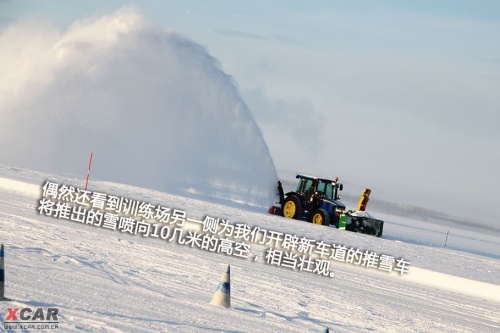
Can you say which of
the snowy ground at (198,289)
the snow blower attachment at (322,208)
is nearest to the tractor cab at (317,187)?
the snow blower attachment at (322,208)

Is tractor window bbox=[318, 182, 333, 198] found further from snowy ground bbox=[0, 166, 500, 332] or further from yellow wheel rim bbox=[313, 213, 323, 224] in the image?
snowy ground bbox=[0, 166, 500, 332]

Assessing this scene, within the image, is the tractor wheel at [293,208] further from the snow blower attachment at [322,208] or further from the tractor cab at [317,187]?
the tractor cab at [317,187]

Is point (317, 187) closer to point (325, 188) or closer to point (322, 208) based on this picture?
point (325, 188)

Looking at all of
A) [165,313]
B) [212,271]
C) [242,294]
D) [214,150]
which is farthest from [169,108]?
[165,313]

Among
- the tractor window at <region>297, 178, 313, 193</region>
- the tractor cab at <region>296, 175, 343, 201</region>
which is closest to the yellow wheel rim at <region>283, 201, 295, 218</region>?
the tractor cab at <region>296, 175, 343, 201</region>

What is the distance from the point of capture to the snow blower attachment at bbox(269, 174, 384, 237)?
22.2m

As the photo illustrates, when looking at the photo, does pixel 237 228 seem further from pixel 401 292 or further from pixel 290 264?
pixel 401 292

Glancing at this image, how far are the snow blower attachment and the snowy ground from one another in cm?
473

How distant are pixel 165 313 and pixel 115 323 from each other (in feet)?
3.18

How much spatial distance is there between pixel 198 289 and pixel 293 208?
1370 centimetres

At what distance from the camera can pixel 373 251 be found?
1689 cm

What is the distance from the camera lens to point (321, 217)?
2256 centimetres

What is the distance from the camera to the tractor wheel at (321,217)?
2244cm

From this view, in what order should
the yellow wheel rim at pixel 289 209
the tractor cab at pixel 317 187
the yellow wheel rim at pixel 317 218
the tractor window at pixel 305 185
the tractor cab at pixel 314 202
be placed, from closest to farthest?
the yellow wheel rim at pixel 317 218 → the tractor cab at pixel 314 202 → the yellow wheel rim at pixel 289 209 → the tractor cab at pixel 317 187 → the tractor window at pixel 305 185
